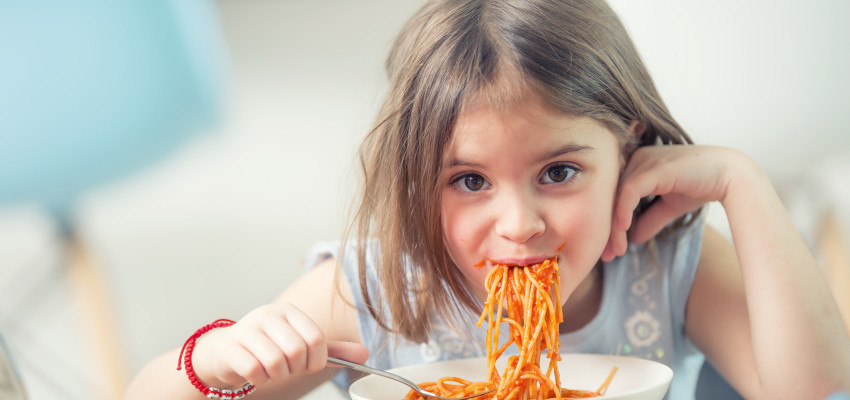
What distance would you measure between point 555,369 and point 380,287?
37cm

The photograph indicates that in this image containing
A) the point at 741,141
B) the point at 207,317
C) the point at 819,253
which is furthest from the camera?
the point at 741,141

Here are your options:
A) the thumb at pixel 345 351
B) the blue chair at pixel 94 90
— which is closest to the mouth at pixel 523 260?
the thumb at pixel 345 351

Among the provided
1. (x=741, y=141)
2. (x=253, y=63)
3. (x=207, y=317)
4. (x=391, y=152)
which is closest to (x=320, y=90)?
(x=253, y=63)

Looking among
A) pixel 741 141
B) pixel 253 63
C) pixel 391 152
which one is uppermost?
pixel 253 63

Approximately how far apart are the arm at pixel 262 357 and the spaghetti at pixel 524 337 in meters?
0.15

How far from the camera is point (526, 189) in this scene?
928 millimetres

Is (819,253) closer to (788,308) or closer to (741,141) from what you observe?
(741,141)

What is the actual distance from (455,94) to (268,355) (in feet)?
1.29

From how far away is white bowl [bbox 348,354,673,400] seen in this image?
93 cm

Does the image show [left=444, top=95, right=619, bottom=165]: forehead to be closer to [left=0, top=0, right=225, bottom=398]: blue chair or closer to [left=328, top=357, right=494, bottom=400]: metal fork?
[left=328, top=357, right=494, bottom=400]: metal fork

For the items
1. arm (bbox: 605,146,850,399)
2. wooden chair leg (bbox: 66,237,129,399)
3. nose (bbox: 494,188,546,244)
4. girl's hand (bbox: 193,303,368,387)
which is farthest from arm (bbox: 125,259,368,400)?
arm (bbox: 605,146,850,399)

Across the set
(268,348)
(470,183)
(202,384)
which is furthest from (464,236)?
(202,384)

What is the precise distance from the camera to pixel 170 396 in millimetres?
1071

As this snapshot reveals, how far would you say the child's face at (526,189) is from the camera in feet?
3.01
